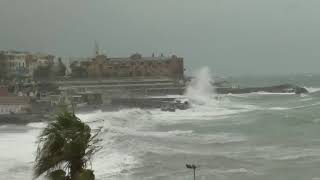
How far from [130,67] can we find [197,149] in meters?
80.2

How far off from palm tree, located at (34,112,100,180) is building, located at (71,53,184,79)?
332 ft

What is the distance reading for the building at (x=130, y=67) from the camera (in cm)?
11081

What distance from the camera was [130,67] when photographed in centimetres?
11400

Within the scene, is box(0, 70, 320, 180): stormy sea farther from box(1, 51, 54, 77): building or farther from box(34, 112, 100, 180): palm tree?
box(1, 51, 54, 77): building

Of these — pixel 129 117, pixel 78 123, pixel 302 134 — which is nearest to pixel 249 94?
pixel 129 117

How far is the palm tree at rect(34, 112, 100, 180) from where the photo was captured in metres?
6.98

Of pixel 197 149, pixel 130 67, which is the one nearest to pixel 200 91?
pixel 130 67

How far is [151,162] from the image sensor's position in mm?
29516

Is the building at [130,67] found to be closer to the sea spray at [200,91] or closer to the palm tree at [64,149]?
the sea spray at [200,91]

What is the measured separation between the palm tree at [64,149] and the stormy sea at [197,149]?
20.1 ft

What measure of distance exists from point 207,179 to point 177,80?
89.8 meters

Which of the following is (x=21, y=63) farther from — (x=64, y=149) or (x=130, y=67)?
(x=64, y=149)

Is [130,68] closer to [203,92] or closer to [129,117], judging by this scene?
[203,92]

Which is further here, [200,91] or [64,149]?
[200,91]
